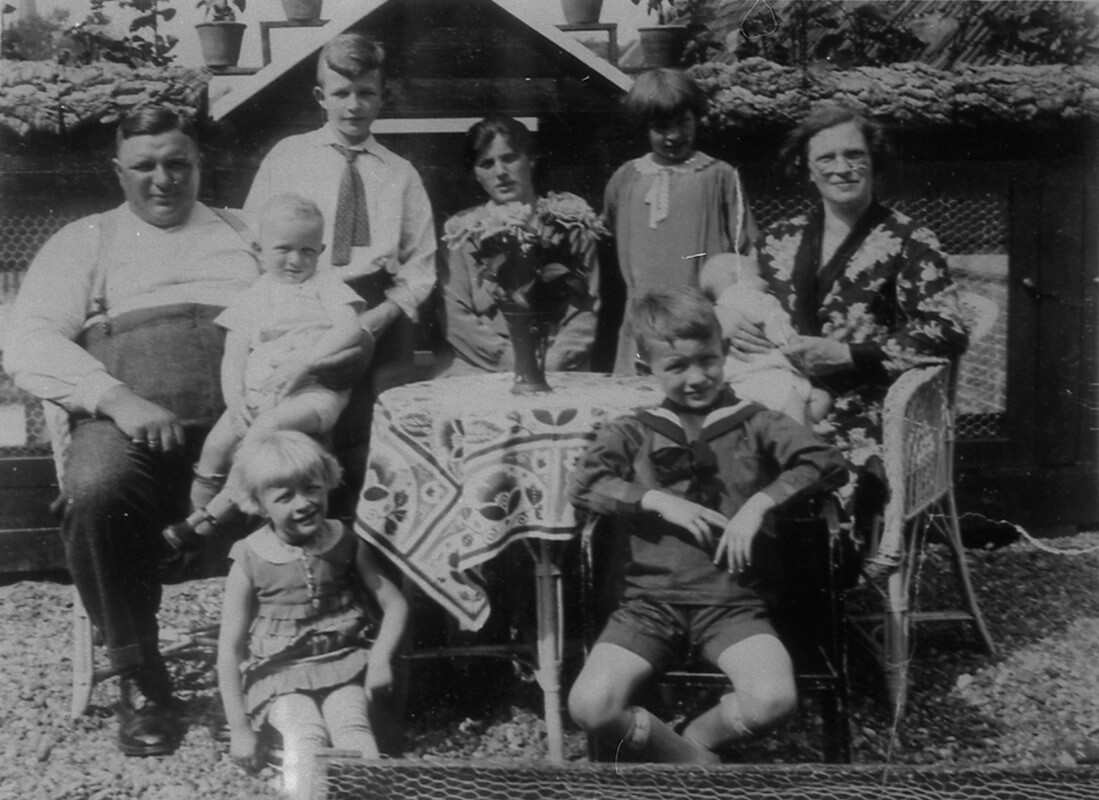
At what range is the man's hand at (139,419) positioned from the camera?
120 inches

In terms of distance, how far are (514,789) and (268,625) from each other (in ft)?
2.41

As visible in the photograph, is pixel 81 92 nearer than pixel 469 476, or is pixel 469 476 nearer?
pixel 469 476

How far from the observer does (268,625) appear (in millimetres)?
2975

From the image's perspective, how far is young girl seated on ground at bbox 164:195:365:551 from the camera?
121 inches

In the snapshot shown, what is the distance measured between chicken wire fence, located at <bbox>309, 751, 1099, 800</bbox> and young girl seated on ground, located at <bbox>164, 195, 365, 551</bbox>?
0.77m

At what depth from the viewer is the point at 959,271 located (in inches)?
133

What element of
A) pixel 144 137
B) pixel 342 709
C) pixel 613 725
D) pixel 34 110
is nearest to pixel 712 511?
pixel 613 725

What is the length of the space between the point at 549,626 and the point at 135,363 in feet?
4.19

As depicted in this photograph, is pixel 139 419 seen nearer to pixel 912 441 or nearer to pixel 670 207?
pixel 670 207

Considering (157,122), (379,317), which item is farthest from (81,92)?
(379,317)

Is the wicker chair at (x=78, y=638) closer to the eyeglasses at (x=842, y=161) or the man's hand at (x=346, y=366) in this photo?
the man's hand at (x=346, y=366)

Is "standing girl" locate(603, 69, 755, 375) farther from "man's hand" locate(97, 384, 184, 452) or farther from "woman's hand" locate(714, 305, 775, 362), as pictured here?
"man's hand" locate(97, 384, 184, 452)

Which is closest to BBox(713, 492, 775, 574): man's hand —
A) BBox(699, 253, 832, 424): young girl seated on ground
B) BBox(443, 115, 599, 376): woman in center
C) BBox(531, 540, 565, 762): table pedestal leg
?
BBox(699, 253, 832, 424): young girl seated on ground

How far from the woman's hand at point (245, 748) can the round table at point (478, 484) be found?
574 millimetres
